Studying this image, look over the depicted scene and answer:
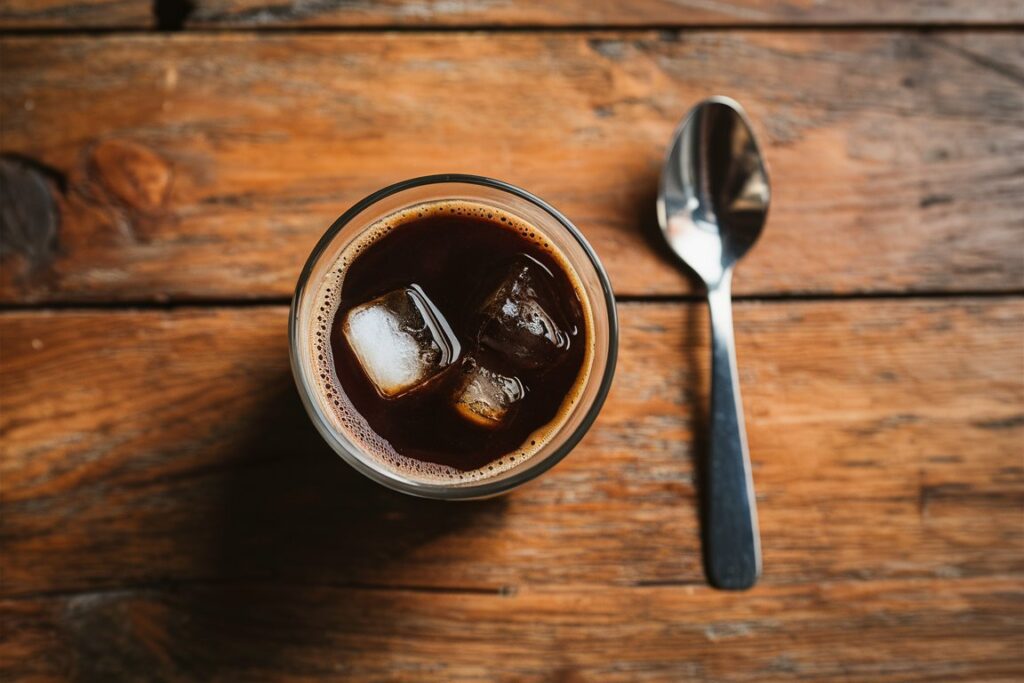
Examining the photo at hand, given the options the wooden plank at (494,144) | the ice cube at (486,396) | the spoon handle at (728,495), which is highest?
the wooden plank at (494,144)

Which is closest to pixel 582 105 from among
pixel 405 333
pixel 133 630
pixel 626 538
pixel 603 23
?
pixel 603 23

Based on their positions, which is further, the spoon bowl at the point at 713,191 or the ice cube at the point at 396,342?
the spoon bowl at the point at 713,191

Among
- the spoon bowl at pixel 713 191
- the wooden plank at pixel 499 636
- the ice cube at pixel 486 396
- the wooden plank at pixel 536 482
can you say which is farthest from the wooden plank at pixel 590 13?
the wooden plank at pixel 499 636

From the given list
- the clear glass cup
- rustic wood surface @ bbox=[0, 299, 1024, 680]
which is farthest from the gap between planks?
rustic wood surface @ bbox=[0, 299, 1024, 680]

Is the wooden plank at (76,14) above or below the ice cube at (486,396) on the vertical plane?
above

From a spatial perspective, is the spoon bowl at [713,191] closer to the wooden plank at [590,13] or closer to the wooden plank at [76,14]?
the wooden plank at [590,13]

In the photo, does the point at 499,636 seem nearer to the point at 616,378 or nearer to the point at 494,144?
the point at 616,378
